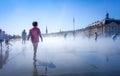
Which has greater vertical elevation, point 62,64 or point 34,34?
point 34,34

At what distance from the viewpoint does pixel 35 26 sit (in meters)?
13.1

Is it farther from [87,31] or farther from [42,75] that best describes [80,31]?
[42,75]

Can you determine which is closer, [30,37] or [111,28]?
[30,37]

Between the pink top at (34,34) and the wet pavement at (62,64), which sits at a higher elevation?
the pink top at (34,34)

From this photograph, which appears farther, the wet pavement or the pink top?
the pink top

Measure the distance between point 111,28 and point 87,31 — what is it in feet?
44.1

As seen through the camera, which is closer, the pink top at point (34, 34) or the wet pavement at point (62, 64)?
the wet pavement at point (62, 64)

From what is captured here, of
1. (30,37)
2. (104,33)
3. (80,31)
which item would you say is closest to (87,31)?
(80,31)

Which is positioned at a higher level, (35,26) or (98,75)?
(35,26)

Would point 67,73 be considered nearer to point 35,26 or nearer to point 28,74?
point 28,74

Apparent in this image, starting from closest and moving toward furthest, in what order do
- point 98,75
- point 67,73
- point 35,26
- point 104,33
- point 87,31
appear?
point 98,75
point 67,73
point 35,26
point 104,33
point 87,31

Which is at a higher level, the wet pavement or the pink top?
the pink top

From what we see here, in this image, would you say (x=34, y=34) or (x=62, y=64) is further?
(x=34, y=34)

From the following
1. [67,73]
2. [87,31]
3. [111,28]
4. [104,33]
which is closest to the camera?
[67,73]
